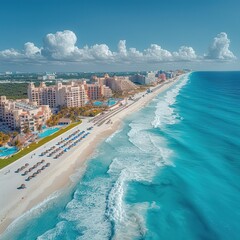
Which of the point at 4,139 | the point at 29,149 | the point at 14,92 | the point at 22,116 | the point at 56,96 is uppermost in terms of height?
the point at 22,116

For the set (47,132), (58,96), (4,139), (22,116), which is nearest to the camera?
(4,139)

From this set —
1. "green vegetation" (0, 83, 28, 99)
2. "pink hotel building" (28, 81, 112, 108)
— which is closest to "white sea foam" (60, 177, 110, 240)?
"pink hotel building" (28, 81, 112, 108)

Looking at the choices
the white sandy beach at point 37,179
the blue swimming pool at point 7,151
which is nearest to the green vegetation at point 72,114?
the white sandy beach at point 37,179

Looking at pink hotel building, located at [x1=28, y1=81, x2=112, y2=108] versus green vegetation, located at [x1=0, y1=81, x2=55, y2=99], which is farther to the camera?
green vegetation, located at [x1=0, y1=81, x2=55, y2=99]

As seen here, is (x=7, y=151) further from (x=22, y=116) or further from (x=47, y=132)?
(x=22, y=116)

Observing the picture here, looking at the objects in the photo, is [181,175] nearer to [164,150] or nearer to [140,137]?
[164,150]

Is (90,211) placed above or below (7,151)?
above

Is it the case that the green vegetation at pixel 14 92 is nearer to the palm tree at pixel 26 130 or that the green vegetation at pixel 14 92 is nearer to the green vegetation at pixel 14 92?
the green vegetation at pixel 14 92

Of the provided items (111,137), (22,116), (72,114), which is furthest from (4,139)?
(72,114)

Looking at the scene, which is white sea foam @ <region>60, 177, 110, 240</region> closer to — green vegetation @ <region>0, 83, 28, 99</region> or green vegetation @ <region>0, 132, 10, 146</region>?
green vegetation @ <region>0, 132, 10, 146</region>
